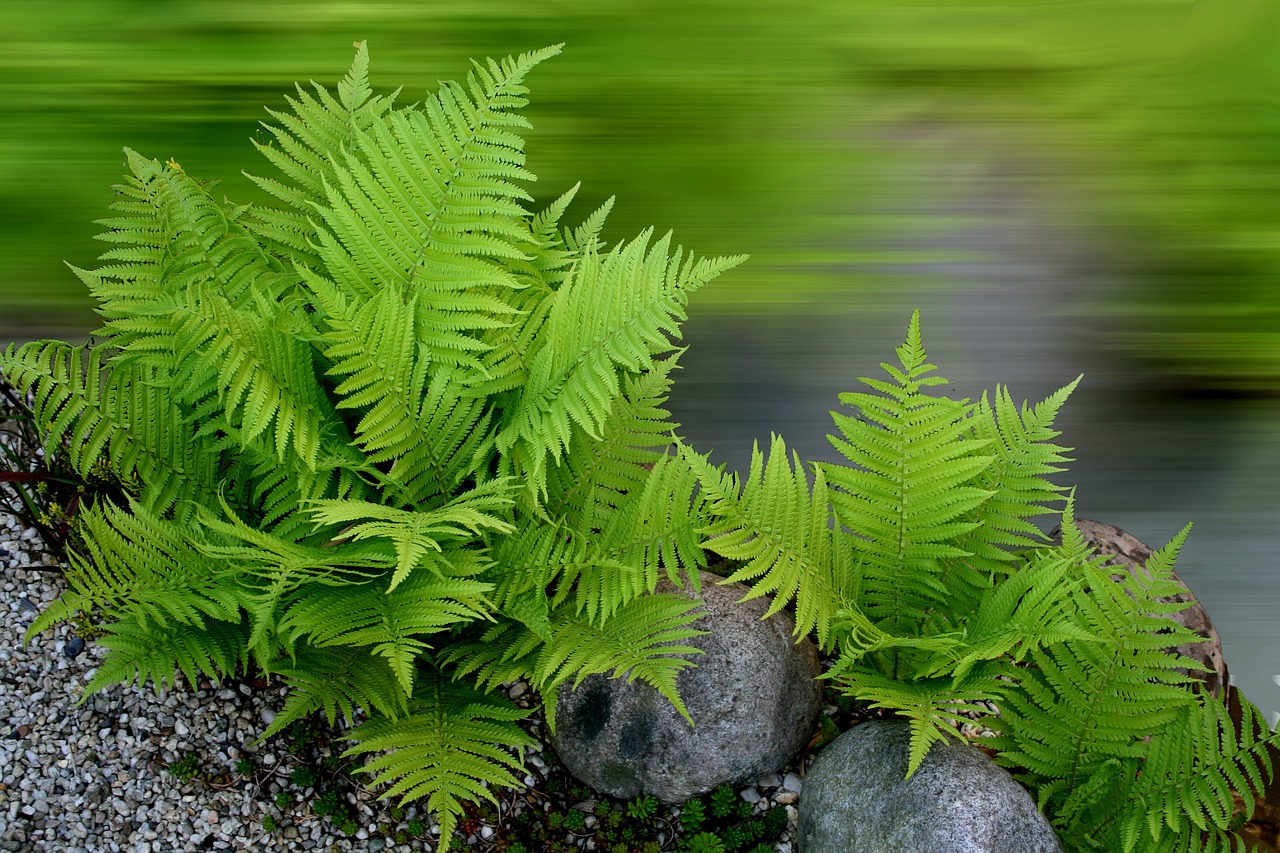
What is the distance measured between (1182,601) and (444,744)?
1595 mm

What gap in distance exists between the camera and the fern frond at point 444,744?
5.28 ft

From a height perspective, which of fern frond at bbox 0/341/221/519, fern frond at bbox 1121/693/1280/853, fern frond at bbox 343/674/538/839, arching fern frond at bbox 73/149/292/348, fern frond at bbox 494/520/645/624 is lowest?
fern frond at bbox 1121/693/1280/853

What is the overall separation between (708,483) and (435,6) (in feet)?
4.89

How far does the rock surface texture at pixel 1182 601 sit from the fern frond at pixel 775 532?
707 mm

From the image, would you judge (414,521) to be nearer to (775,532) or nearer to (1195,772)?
(775,532)

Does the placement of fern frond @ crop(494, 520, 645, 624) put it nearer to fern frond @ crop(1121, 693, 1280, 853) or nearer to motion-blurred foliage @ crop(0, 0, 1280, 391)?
fern frond @ crop(1121, 693, 1280, 853)

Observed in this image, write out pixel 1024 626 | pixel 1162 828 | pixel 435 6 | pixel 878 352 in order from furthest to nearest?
pixel 878 352
pixel 435 6
pixel 1162 828
pixel 1024 626

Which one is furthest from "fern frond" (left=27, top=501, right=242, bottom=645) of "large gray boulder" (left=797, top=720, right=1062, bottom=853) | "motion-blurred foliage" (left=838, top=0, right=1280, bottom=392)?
"motion-blurred foliage" (left=838, top=0, right=1280, bottom=392)

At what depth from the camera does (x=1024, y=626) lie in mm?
1631

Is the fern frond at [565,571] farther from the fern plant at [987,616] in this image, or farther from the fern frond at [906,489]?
the fern frond at [906,489]

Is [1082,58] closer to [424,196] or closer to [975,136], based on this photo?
[975,136]

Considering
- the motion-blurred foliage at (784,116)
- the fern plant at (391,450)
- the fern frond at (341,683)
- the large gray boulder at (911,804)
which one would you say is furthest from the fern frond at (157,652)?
the motion-blurred foliage at (784,116)

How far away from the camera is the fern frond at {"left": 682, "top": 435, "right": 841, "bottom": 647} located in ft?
5.52

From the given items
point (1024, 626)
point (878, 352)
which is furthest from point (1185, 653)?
point (878, 352)
